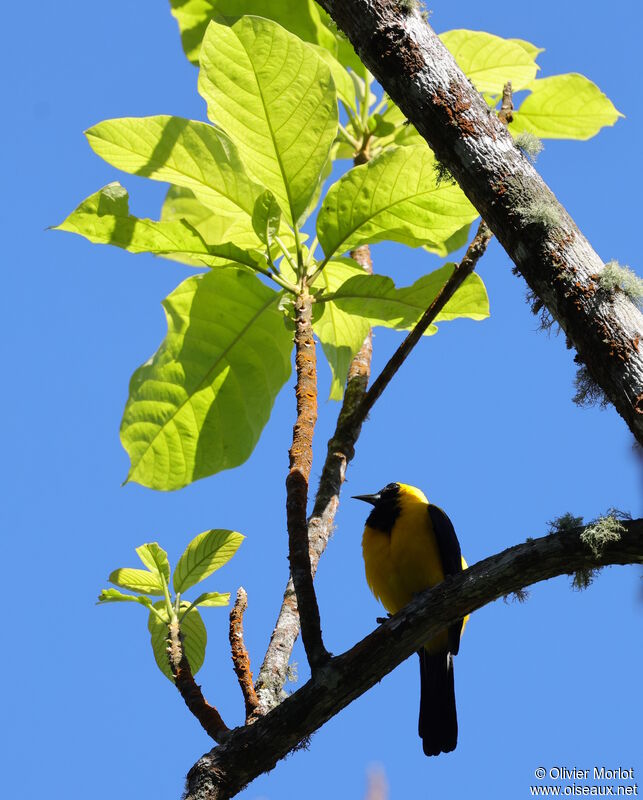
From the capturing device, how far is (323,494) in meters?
2.93

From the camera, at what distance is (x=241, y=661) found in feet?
6.57

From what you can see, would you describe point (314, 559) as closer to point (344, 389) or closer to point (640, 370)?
point (344, 389)

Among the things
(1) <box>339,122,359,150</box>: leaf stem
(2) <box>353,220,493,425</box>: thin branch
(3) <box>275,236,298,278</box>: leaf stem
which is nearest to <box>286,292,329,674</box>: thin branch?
(3) <box>275,236,298,278</box>: leaf stem

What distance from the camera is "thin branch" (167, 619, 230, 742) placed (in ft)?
6.56

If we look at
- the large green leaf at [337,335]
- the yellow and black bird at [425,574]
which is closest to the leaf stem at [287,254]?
the large green leaf at [337,335]

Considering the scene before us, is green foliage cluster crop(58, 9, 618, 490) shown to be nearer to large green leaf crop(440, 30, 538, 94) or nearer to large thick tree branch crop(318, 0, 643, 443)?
large thick tree branch crop(318, 0, 643, 443)

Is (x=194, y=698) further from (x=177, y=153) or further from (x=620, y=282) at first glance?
(x=177, y=153)

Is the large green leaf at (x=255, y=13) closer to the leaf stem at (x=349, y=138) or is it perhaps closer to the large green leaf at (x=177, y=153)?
the leaf stem at (x=349, y=138)

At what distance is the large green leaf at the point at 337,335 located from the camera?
10.5 feet

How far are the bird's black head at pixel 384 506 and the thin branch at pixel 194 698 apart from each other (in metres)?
2.08

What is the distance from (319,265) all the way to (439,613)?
4.65ft

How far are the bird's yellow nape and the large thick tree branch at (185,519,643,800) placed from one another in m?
2.43

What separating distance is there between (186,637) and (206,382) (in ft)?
2.98

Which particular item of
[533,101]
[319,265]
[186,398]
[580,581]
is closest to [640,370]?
[580,581]
